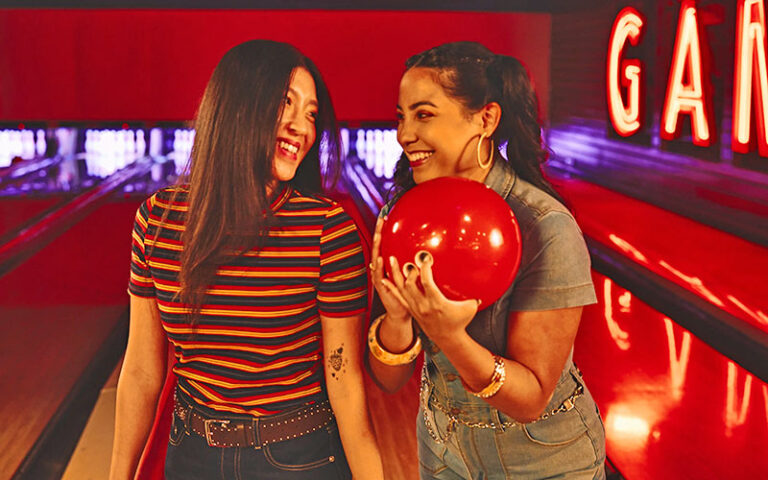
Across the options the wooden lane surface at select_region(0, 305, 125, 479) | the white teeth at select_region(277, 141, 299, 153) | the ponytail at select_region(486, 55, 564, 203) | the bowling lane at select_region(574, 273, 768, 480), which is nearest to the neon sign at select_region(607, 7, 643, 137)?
the bowling lane at select_region(574, 273, 768, 480)

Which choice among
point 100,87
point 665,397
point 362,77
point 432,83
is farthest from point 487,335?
point 100,87

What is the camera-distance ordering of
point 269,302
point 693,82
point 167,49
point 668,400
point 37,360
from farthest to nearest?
point 167,49 < point 693,82 < point 37,360 < point 668,400 < point 269,302

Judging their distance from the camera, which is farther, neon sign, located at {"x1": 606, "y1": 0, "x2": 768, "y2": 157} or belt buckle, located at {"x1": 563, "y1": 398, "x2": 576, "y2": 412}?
neon sign, located at {"x1": 606, "y1": 0, "x2": 768, "y2": 157}

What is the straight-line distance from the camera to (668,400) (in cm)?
249

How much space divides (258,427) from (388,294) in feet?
1.01

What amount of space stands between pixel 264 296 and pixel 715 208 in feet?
15.6

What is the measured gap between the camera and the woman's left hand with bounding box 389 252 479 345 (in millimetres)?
969

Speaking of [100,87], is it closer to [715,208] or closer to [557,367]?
[715,208]

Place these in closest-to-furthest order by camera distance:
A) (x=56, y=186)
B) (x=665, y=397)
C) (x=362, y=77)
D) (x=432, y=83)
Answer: (x=432, y=83) < (x=665, y=397) < (x=56, y=186) < (x=362, y=77)

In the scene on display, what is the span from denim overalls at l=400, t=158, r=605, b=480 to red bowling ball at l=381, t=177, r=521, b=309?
0.09m

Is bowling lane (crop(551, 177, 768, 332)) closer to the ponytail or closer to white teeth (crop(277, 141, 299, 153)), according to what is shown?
the ponytail

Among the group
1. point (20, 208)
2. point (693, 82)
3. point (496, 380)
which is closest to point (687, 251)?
point (693, 82)

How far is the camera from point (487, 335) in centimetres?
117

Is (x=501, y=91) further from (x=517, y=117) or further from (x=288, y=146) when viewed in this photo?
(x=288, y=146)
